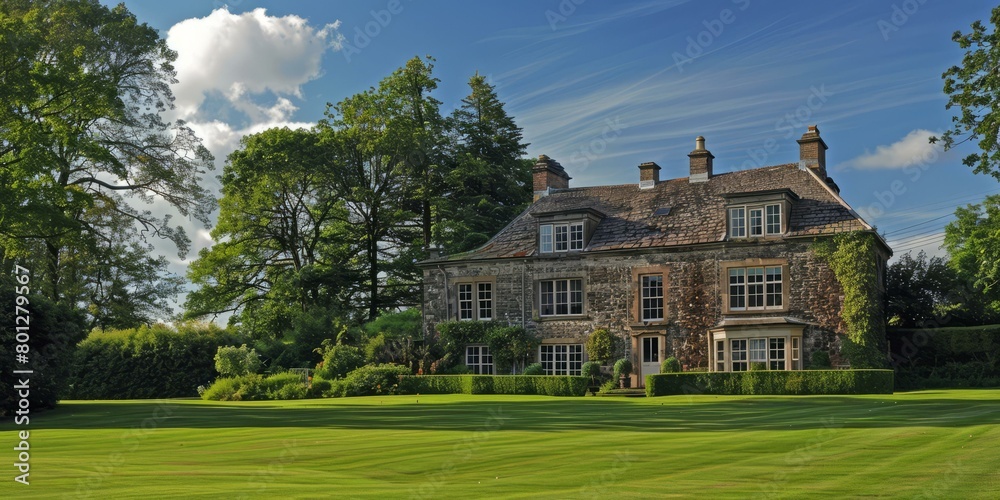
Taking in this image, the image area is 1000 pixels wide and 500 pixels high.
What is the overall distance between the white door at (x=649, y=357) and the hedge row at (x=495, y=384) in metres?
3.58

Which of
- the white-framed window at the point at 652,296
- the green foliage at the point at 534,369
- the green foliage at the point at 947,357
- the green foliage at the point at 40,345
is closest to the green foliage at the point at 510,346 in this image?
the green foliage at the point at 534,369

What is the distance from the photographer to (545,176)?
143ft

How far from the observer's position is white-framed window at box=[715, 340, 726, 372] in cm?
3547

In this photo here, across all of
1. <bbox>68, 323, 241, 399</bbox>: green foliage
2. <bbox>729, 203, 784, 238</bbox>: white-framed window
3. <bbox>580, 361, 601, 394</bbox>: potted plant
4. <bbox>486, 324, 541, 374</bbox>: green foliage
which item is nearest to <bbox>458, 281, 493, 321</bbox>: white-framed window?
<bbox>486, 324, 541, 374</bbox>: green foliage

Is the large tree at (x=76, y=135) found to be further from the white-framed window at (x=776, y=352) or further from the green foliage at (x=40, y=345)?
Result: the white-framed window at (x=776, y=352)

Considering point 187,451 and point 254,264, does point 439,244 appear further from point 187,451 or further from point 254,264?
point 187,451

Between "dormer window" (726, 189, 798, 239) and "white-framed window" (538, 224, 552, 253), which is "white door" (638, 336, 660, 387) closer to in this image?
"dormer window" (726, 189, 798, 239)

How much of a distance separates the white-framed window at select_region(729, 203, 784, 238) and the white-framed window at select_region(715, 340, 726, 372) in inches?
161

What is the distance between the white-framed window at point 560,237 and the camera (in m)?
39.2

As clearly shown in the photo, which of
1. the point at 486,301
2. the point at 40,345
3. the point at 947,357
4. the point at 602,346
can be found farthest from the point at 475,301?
the point at 40,345

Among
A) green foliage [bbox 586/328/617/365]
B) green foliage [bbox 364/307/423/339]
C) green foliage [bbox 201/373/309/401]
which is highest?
green foliage [bbox 364/307/423/339]

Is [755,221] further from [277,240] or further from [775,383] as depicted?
[277,240]

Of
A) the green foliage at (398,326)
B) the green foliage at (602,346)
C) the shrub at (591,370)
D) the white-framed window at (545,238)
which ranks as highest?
the white-framed window at (545,238)

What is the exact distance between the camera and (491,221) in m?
50.4
